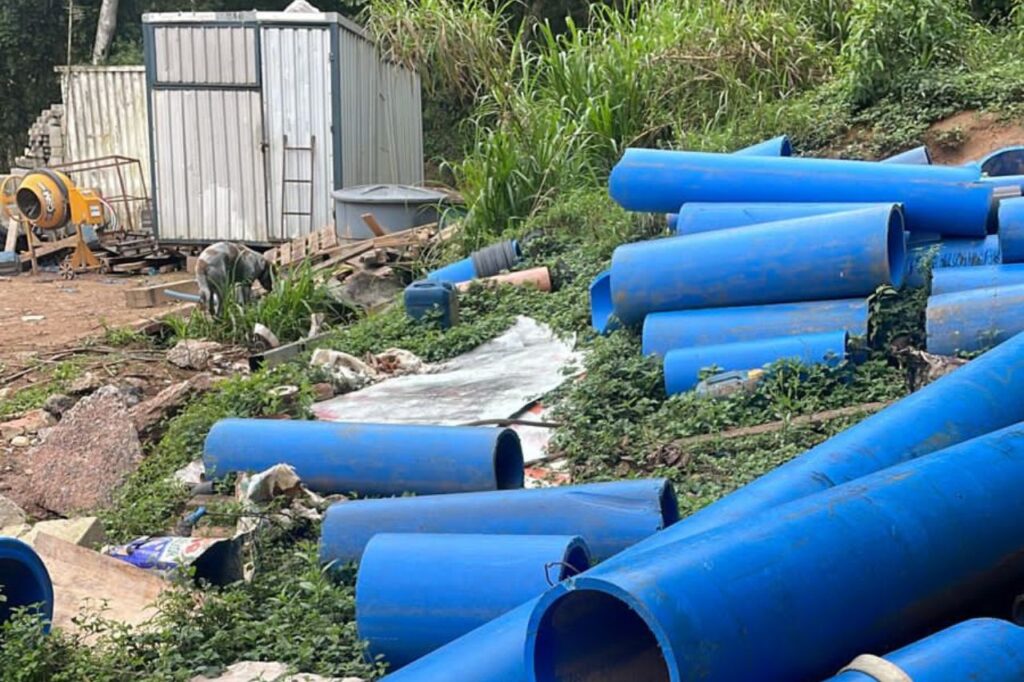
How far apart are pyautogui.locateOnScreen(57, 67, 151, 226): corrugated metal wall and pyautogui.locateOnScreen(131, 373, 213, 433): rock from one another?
11.1m

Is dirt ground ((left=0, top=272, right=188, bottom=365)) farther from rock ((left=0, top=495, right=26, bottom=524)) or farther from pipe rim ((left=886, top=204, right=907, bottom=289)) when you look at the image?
pipe rim ((left=886, top=204, right=907, bottom=289))

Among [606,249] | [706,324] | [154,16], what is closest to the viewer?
[706,324]

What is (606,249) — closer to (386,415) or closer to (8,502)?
(386,415)

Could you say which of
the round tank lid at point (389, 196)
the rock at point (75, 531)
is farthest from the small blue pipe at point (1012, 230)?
the round tank lid at point (389, 196)

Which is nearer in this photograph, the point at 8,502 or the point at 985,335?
the point at 985,335

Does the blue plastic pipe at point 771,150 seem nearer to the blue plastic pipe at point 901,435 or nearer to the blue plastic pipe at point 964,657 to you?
the blue plastic pipe at point 901,435

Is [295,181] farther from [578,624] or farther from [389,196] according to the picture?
[578,624]

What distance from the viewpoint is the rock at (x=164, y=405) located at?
679 centimetres

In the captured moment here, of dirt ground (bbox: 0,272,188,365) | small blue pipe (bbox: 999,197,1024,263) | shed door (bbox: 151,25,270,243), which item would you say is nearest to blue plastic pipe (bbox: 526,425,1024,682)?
small blue pipe (bbox: 999,197,1024,263)

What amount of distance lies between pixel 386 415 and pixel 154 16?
9.75 metres

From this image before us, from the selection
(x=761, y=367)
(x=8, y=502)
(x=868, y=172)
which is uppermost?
(x=868, y=172)

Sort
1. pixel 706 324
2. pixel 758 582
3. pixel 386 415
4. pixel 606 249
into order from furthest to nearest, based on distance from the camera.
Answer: pixel 606 249 → pixel 386 415 → pixel 706 324 → pixel 758 582

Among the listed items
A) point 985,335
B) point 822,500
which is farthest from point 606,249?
point 822,500

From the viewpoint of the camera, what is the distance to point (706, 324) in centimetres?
625
